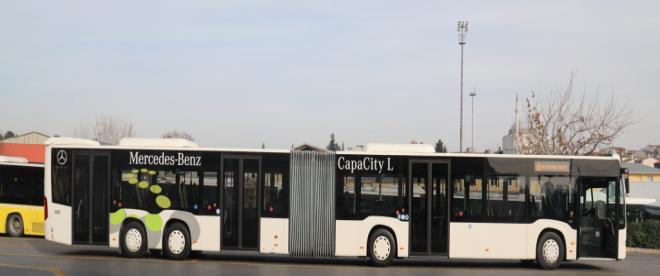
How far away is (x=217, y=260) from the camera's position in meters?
19.4

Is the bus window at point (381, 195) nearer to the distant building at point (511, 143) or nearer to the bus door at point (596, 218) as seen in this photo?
the bus door at point (596, 218)

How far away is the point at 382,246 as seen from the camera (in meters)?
18.4

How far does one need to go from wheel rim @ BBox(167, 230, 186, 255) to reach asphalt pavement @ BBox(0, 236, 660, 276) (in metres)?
0.37

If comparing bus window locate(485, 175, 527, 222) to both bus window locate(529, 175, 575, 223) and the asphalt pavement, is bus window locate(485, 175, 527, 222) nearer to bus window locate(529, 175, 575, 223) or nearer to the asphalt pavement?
bus window locate(529, 175, 575, 223)

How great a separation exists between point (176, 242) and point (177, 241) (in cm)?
4

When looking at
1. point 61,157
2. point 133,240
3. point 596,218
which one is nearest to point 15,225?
point 61,157

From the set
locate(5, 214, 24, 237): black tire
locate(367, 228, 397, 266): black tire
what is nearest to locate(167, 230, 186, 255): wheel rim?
locate(367, 228, 397, 266): black tire

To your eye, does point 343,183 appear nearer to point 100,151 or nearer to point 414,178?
point 414,178

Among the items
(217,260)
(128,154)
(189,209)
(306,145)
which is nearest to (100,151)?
(128,154)

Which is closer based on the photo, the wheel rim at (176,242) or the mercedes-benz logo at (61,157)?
the wheel rim at (176,242)

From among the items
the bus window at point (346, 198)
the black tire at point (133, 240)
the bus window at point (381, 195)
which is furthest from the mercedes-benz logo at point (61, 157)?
the bus window at point (381, 195)

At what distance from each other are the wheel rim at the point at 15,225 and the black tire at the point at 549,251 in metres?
18.5

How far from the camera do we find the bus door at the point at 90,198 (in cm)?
1916

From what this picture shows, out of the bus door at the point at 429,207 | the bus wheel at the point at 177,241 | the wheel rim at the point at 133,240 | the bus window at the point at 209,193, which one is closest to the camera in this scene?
the bus door at the point at 429,207
